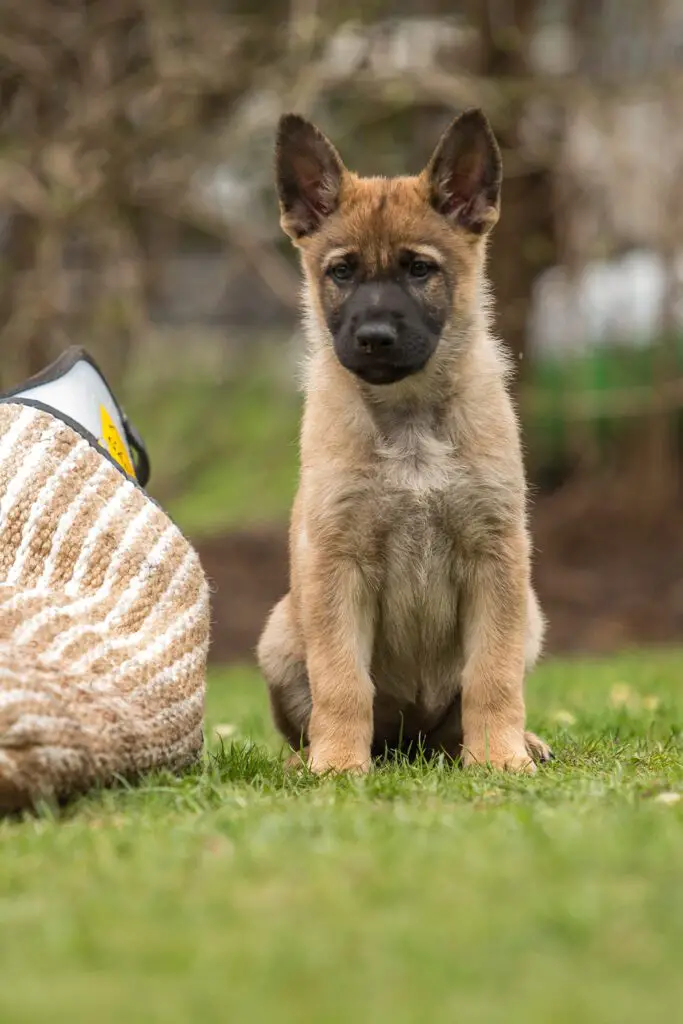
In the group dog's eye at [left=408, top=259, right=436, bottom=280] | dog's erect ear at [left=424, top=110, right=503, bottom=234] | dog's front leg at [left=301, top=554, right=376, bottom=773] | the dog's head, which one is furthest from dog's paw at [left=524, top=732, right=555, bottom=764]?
dog's erect ear at [left=424, top=110, right=503, bottom=234]

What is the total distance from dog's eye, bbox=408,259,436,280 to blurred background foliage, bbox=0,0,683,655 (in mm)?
5017

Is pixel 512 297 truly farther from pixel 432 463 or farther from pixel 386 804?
pixel 386 804

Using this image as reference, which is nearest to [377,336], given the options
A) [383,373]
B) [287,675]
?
[383,373]

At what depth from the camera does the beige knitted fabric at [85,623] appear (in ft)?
11.4

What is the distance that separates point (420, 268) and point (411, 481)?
2.20ft

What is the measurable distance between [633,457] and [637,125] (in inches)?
103

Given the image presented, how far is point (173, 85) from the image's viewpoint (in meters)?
9.70

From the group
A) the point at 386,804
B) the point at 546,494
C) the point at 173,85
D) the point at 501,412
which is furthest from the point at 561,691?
the point at 546,494

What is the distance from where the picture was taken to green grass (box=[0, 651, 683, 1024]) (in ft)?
7.30

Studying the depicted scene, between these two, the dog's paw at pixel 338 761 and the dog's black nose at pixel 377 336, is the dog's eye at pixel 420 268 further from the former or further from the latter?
the dog's paw at pixel 338 761

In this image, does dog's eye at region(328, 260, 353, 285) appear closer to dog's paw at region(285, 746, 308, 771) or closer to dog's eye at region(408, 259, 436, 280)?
dog's eye at region(408, 259, 436, 280)

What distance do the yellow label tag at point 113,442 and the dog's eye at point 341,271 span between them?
0.85 metres

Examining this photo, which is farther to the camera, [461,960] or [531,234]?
[531,234]

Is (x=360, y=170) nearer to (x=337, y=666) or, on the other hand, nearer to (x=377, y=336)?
(x=377, y=336)
